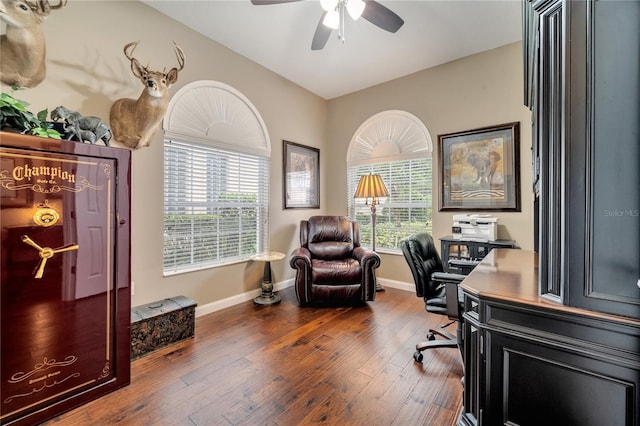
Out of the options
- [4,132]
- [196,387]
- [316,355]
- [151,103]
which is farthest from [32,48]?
[316,355]

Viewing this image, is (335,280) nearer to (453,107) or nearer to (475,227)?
(475,227)

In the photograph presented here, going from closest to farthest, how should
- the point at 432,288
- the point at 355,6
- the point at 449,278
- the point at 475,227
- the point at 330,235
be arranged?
the point at 449,278 < the point at 355,6 < the point at 432,288 < the point at 475,227 < the point at 330,235

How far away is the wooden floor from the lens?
1.57 m

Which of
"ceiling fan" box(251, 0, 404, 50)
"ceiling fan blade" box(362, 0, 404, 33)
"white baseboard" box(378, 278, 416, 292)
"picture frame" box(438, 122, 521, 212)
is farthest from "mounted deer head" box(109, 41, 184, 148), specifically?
"white baseboard" box(378, 278, 416, 292)

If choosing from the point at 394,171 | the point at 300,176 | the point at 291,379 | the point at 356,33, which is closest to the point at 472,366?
the point at 291,379

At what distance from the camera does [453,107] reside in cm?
355

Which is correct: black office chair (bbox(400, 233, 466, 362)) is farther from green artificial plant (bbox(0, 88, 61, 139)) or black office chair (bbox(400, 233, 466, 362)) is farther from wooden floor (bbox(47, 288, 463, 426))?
green artificial plant (bbox(0, 88, 61, 139))

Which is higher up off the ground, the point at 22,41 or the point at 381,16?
the point at 381,16

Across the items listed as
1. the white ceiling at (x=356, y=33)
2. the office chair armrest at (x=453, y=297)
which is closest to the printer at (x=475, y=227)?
the office chair armrest at (x=453, y=297)

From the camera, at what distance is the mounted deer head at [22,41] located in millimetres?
1748

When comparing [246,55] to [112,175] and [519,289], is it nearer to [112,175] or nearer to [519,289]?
[112,175]

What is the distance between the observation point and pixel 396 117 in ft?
13.2

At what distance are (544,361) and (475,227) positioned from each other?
2.29m

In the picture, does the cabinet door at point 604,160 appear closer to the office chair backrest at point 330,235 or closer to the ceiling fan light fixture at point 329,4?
the ceiling fan light fixture at point 329,4
